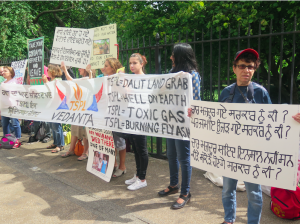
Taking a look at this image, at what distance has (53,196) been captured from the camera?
350 centimetres

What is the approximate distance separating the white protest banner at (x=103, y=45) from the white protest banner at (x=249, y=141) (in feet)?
8.02

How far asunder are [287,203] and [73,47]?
423 cm

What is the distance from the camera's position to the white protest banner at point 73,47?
4.68 meters

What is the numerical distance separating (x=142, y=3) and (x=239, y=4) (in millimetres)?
4343

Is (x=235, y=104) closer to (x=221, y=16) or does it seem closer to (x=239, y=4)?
(x=221, y=16)

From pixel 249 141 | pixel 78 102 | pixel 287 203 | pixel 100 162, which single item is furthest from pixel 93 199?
pixel 287 203

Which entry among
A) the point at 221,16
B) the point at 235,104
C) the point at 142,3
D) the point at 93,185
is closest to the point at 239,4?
the point at 221,16

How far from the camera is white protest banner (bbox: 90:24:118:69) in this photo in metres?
4.49

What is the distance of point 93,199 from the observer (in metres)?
3.40

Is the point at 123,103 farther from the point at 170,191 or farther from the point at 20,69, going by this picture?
the point at 20,69

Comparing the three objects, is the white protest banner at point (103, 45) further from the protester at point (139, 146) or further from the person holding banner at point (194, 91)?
the person holding banner at point (194, 91)

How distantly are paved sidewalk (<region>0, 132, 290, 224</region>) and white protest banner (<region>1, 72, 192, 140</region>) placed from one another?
2.96 feet

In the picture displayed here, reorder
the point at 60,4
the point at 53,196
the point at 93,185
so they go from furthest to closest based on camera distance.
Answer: the point at 60,4 < the point at 93,185 < the point at 53,196

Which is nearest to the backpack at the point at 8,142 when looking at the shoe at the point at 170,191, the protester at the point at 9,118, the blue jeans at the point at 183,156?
the protester at the point at 9,118
